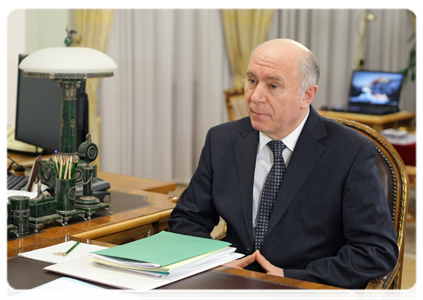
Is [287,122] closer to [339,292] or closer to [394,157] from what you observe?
[394,157]

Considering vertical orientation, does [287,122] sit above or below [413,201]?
above

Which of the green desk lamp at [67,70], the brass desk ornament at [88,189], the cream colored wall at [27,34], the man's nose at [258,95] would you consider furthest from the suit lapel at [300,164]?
the cream colored wall at [27,34]

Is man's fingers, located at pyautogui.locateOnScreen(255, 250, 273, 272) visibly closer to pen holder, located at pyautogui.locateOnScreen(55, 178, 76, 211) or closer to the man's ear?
the man's ear

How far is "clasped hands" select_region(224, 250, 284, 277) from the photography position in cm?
179

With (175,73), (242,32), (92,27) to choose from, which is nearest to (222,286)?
(92,27)

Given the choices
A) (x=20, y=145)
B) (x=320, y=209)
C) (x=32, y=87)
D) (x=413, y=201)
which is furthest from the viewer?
(x=413, y=201)

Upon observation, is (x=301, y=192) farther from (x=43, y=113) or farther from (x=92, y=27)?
(x=92, y=27)

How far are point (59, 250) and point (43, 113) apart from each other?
4.33 ft

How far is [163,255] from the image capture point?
151 cm

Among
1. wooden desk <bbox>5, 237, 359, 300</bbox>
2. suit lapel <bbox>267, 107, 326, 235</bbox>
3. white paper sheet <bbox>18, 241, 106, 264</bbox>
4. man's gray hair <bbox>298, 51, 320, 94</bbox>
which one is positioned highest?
man's gray hair <bbox>298, 51, 320, 94</bbox>

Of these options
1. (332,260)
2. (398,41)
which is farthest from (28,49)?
(398,41)

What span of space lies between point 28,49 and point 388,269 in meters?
4.08

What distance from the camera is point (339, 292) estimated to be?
1.44 meters

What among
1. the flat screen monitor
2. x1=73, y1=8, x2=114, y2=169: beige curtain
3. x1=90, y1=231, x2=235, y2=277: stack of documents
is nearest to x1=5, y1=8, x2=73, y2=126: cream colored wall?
x1=73, y1=8, x2=114, y2=169: beige curtain
